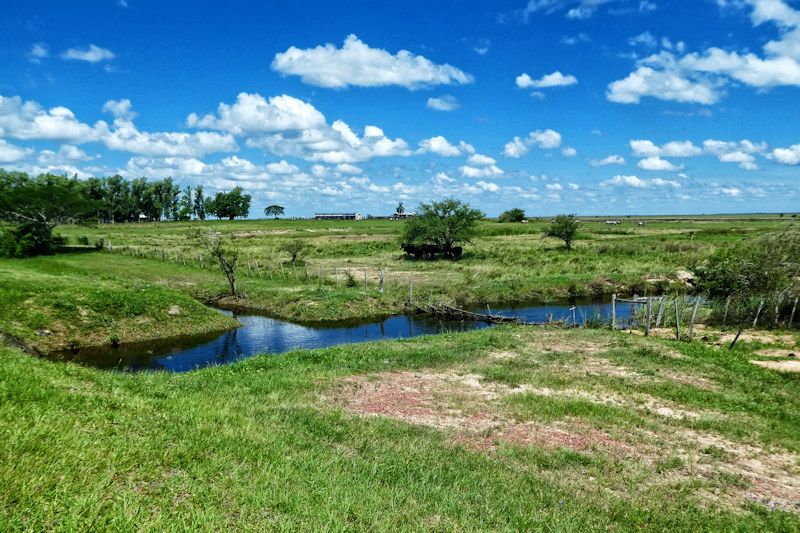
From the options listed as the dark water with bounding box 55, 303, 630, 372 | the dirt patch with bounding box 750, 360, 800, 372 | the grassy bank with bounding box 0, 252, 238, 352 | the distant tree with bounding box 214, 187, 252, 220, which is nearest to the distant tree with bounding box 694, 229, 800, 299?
the dirt patch with bounding box 750, 360, 800, 372

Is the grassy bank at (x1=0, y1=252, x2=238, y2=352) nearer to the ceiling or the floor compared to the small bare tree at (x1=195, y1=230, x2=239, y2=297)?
nearer to the floor

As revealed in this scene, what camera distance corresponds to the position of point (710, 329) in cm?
2511

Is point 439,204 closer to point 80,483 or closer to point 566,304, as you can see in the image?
point 566,304

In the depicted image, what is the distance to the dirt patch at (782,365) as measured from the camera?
1694 centimetres

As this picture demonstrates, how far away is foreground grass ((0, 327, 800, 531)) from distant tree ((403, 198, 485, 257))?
42.3m

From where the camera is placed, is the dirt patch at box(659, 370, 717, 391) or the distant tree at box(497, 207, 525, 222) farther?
the distant tree at box(497, 207, 525, 222)

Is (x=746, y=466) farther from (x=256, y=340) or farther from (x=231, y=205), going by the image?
(x=231, y=205)

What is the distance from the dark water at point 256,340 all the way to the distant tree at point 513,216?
124 meters

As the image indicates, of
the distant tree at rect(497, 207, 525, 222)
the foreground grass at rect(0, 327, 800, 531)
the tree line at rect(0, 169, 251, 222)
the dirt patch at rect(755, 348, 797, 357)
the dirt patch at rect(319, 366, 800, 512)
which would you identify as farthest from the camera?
the distant tree at rect(497, 207, 525, 222)

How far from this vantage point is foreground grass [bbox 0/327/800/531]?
211 inches

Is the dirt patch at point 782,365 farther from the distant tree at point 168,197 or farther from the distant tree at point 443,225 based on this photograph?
the distant tree at point 168,197

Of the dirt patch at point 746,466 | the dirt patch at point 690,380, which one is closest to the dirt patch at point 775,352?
the dirt patch at point 690,380

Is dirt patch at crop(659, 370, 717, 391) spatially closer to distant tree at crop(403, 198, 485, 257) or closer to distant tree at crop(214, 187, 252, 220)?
distant tree at crop(403, 198, 485, 257)

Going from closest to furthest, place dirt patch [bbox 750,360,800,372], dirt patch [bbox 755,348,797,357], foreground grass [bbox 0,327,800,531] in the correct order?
1. foreground grass [bbox 0,327,800,531]
2. dirt patch [bbox 750,360,800,372]
3. dirt patch [bbox 755,348,797,357]
